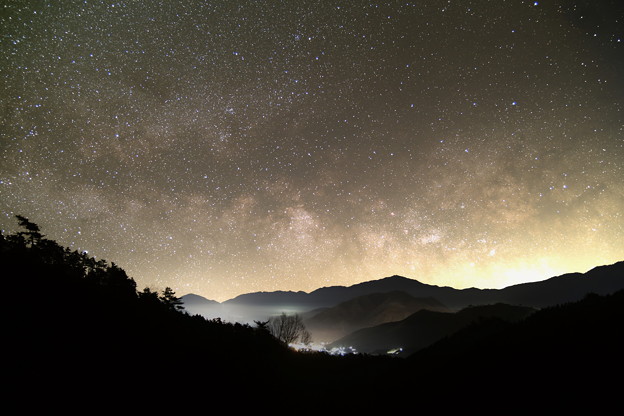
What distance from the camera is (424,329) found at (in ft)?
358

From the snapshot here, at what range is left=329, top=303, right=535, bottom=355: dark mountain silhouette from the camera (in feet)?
281

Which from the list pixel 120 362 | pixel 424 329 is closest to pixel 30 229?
pixel 120 362

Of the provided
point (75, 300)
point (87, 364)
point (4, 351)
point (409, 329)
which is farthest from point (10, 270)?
point (409, 329)

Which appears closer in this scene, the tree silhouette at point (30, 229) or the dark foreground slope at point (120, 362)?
the dark foreground slope at point (120, 362)

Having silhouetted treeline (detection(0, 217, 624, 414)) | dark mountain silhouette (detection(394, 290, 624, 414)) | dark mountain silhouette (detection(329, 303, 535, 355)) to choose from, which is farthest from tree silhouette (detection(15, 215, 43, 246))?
dark mountain silhouette (detection(329, 303, 535, 355))

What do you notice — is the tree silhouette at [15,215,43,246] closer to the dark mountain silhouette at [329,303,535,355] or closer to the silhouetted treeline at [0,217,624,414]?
the silhouetted treeline at [0,217,624,414]

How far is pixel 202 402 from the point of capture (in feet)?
35.0

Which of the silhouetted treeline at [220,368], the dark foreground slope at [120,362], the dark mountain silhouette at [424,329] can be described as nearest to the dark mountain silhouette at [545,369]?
the silhouetted treeline at [220,368]

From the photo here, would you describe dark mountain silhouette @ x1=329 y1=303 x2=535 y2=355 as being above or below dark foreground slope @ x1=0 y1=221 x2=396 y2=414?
below

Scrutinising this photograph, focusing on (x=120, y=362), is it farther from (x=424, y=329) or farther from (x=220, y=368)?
(x=424, y=329)

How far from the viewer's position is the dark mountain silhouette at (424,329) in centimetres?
8575

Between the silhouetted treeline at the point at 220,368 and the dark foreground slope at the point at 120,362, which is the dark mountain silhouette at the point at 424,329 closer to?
the silhouetted treeline at the point at 220,368

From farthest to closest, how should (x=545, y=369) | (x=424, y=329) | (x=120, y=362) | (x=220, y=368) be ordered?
(x=424, y=329), (x=220, y=368), (x=120, y=362), (x=545, y=369)

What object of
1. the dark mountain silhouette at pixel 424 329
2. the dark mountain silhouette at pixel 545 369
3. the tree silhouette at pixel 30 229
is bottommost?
the dark mountain silhouette at pixel 424 329
